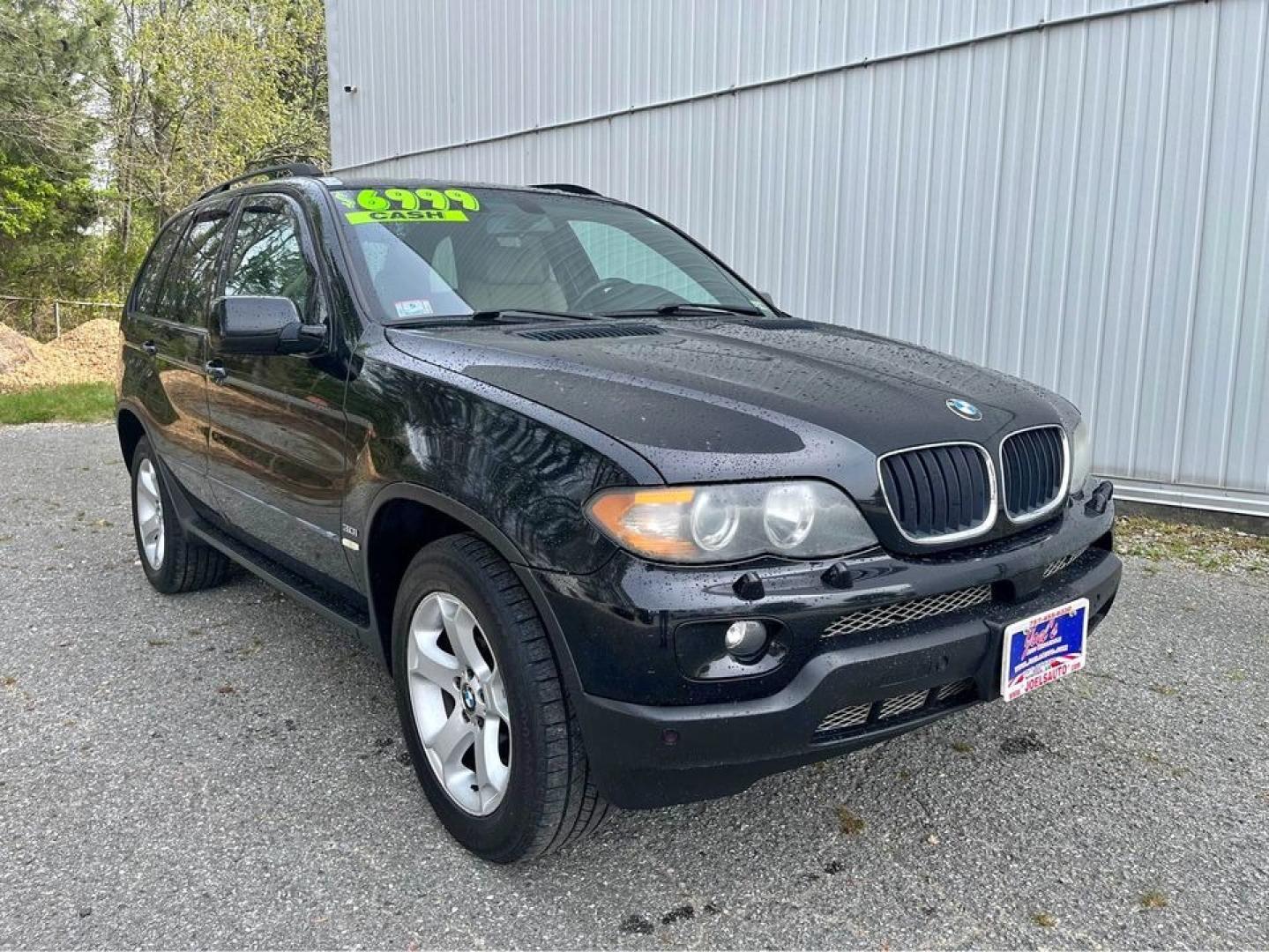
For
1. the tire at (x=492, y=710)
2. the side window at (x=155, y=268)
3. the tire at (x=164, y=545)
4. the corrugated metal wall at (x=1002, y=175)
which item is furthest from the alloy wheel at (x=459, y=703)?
the corrugated metal wall at (x=1002, y=175)

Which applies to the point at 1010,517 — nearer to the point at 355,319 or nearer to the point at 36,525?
the point at 355,319

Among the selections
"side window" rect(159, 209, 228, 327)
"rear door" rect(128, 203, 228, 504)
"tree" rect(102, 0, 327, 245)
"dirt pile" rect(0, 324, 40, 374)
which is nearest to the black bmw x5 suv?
"rear door" rect(128, 203, 228, 504)

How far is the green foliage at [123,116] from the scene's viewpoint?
1990 centimetres

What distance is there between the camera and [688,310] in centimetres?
345

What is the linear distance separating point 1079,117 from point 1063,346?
1338mm

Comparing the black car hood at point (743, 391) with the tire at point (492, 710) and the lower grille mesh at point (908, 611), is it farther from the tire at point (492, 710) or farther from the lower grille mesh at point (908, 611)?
the tire at point (492, 710)

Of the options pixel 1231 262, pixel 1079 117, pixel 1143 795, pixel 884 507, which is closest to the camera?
pixel 884 507

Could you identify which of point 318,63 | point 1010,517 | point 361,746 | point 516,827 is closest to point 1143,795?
point 1010,517

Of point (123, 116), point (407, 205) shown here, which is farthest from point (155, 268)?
point (123, 116)

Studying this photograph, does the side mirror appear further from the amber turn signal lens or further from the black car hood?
the amber turn signal lens

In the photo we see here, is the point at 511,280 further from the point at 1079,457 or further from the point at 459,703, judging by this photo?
the point at 1079,457

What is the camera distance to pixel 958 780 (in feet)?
9.29

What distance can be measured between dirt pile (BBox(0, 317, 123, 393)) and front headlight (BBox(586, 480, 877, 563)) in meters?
13.8

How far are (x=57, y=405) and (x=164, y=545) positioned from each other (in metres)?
8.72
